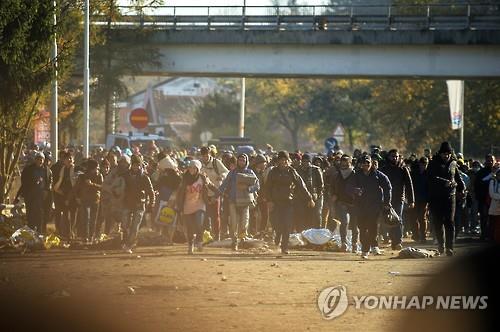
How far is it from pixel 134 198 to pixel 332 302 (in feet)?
28.0

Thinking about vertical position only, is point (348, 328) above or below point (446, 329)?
below

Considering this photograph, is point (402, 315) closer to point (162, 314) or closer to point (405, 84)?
point (162, 314)

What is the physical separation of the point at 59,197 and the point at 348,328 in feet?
45.8

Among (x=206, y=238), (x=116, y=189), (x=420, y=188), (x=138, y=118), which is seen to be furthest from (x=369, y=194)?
(x=138, y=118)

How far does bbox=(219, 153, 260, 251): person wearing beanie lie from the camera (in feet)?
74.4

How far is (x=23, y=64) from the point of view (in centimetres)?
2653

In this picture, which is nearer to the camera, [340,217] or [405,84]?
[340,217]

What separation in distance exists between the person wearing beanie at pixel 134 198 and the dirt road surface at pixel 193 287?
0.36 m

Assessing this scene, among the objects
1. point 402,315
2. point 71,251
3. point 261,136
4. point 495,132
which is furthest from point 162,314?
point 261,136

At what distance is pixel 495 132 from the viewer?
6366cm

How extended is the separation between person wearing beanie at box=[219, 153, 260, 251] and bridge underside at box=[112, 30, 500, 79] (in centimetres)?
2688

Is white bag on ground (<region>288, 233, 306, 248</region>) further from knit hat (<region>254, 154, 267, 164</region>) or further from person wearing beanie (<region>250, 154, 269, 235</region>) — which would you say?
knit hat (<region>254, 154, 267, 164</region>)

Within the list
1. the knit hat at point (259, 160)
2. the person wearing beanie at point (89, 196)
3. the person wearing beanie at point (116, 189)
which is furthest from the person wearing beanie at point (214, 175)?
the person wearing beanie at point (116, 189)

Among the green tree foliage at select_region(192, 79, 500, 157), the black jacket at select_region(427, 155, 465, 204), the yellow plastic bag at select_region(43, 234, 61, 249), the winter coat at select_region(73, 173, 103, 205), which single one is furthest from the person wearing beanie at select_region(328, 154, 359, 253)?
the green tree foliage at select_region(192, 79, 500, 157)
